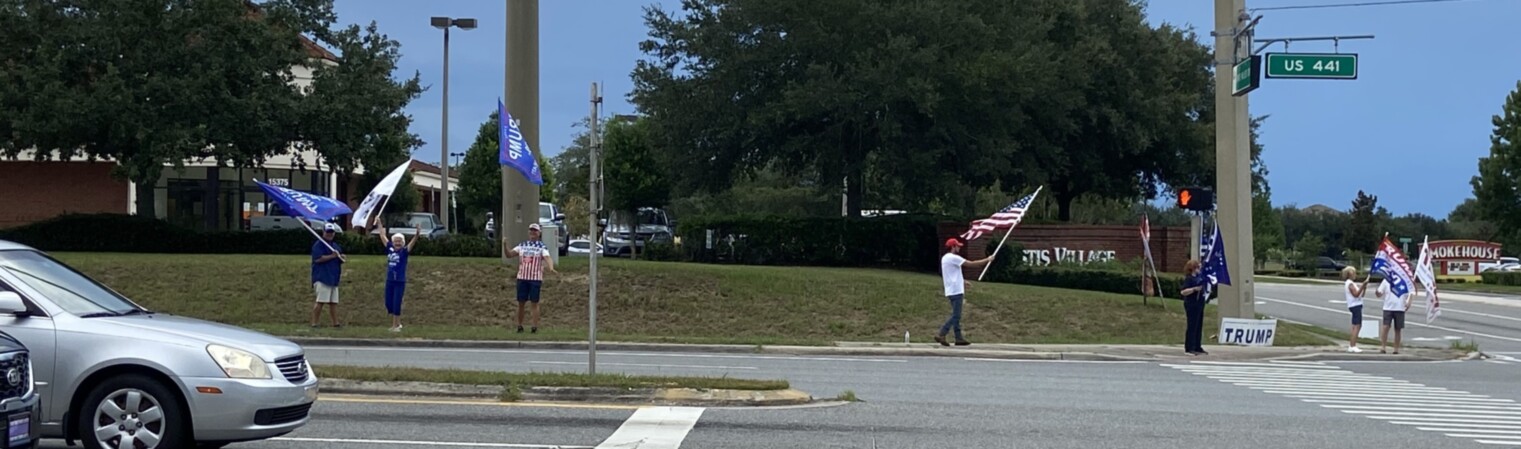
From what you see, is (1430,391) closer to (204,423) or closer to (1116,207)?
(204,423)

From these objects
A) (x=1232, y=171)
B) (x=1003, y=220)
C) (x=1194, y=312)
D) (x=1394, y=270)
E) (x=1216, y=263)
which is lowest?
(x=1194, y=312)

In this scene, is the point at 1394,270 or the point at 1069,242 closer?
the point at 1394,270

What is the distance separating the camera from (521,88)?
→ 26.5 meters

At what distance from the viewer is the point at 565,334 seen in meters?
21.9

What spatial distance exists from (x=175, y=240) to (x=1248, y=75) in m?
23.4

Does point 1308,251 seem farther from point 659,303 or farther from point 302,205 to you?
point 302,205

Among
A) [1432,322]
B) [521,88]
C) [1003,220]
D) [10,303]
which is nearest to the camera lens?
[10,303]

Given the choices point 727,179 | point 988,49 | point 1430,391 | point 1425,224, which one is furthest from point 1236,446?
point 1425,224

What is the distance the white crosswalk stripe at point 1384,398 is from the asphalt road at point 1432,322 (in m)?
7.34

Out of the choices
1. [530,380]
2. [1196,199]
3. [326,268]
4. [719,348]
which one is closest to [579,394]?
[530,380]

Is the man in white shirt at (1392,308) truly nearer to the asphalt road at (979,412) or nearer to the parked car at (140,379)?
the asphalt road at (979,412)

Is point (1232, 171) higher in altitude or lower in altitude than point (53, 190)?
lower

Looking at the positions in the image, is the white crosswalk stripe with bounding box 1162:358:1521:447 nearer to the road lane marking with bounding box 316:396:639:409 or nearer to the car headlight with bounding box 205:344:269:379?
the road lane marking with bounding box 316:396:639:409

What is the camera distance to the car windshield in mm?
8336
